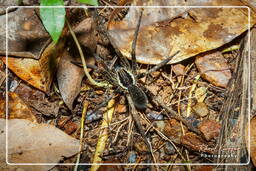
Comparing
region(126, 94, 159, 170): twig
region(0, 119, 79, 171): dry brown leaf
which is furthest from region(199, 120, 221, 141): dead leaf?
region(0, 119, 79, 171): dry brown leaf

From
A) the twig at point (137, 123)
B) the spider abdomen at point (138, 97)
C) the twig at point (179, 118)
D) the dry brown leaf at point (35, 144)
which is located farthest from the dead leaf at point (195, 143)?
the dry brown leaf at point (35, 144)

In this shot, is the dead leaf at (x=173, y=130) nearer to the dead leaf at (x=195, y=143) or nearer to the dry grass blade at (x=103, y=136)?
the dead leaf at (x=195, y=143)

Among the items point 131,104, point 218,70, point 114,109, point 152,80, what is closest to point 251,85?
point 218,70

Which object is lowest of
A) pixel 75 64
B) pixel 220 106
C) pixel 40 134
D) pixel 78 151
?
pixel 78 151

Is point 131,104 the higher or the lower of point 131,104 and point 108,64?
the lower

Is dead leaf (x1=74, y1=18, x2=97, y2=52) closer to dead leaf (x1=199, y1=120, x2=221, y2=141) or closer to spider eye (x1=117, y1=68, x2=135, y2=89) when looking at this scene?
spider eye (x1=117, y1=68, x2=135, y2=89)

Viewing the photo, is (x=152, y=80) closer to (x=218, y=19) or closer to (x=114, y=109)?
(x=114, y=109)

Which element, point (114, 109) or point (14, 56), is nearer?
point (14, 56)
